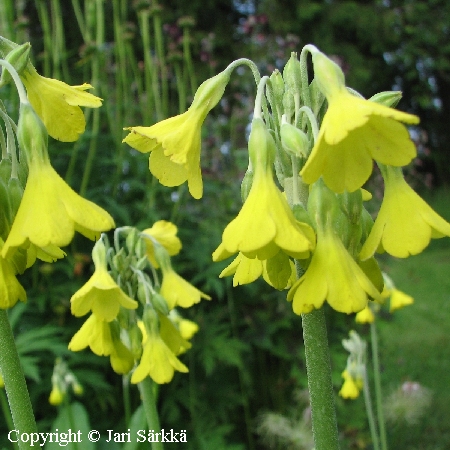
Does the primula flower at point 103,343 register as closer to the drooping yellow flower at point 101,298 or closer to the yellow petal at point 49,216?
the drooping yellow flower at point 101,298

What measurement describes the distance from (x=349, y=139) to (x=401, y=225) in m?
0.16

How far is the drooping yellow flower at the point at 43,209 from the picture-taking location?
860 millimetres

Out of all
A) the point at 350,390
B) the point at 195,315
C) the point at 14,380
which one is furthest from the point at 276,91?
the point at 195,315

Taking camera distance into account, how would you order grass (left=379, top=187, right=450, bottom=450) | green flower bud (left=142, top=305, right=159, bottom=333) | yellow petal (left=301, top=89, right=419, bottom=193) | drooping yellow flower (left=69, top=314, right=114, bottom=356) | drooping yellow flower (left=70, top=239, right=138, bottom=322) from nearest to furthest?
yellow petal (left=301, top=89, right=419, bottom=193) → drooping yellow flower (left=70, top=239, right=138, bottom=322) → drooping yellow flower (left=69, top=314, right=114, bottom=356) → green flower bud (left=142, top=305, right=159, bottom=333) → grass (left=379, top=187, right=450, bottom=450)

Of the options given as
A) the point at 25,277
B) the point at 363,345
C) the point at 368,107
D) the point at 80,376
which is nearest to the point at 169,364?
the point at 368,107

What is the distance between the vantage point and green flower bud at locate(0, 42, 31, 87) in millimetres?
953

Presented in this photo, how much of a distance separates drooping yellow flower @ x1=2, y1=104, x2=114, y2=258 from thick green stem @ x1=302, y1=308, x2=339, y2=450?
1.20 ft

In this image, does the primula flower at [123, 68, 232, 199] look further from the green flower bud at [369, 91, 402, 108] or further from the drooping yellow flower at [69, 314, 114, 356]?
the drooping yellow flower at [69, 314, 114, 356]

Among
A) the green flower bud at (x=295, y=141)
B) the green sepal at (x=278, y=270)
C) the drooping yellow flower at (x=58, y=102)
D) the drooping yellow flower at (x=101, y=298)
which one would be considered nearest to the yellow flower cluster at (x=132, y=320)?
the drooping yellow flower at (x=101, y=298)

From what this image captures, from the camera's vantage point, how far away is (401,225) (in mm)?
921

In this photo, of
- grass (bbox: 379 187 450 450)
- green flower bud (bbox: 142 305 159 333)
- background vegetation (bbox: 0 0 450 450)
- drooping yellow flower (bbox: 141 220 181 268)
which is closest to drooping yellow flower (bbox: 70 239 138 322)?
green flower bud (bbox: 142 305 159 333)

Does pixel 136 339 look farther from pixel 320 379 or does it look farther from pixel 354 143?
pixel 354 143

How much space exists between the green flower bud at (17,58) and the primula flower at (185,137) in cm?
21

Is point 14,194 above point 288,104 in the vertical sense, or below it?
below
